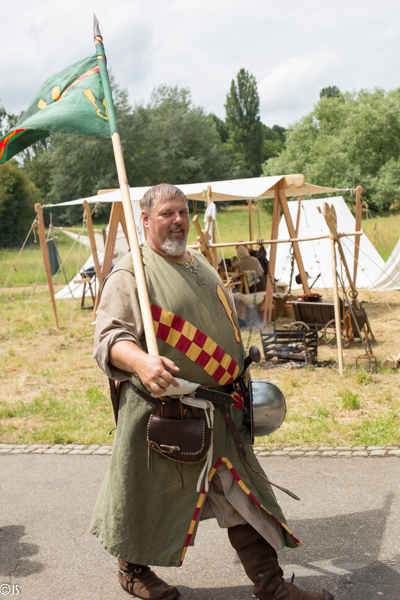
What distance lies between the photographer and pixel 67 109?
262cm

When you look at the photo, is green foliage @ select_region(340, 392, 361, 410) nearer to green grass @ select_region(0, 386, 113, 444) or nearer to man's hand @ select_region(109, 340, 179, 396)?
green grass @ select_region(0, 386, 113, 444)

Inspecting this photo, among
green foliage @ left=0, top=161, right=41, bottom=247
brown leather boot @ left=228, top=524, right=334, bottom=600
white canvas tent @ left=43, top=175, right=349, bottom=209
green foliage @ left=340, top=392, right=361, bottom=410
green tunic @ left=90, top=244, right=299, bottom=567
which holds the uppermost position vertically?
green foliage @ left=0, top=161, right=41, bottom=247

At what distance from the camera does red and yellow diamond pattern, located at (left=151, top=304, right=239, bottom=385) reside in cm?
208

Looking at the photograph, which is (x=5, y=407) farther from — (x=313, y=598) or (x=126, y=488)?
(x=313, y=598)

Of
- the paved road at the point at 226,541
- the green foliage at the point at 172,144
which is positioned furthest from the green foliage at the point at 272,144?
the paved road at the point at 226,541

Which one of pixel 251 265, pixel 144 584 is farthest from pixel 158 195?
pixel 251 265

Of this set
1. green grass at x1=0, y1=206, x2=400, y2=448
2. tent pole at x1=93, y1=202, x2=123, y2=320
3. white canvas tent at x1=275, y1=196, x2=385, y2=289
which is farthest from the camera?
white canvas tent at x1=275, y1=196, x2=385, y2=289

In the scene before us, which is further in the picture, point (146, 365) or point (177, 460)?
point (177, 460)

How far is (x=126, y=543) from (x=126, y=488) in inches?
8.3

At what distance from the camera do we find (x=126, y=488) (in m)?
2.14

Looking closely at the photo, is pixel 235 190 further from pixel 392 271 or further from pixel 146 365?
pixel 146 365

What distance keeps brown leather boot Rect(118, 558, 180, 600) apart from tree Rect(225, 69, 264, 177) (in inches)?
2492

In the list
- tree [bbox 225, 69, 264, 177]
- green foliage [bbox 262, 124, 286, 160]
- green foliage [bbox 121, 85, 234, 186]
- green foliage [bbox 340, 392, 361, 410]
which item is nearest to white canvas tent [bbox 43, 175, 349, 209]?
green foliage [bbox 340, 392, 361, 410]

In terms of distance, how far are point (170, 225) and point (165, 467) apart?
0.92m
